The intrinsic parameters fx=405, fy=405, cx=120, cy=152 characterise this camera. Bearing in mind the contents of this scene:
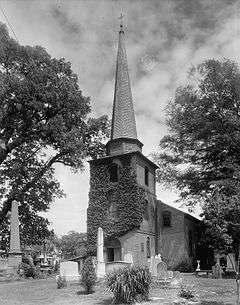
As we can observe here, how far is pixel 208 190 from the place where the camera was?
3500cm

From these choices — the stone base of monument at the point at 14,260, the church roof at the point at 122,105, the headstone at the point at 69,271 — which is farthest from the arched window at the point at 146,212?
Answer: the headstone at the point at 69,271

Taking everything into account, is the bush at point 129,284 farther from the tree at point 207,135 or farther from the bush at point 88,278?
the tree at point 207,135

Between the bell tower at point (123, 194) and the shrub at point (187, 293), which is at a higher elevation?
the bell tower at point (123, 194)

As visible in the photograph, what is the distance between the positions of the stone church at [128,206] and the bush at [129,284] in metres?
20.4

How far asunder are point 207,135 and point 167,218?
10695 mm

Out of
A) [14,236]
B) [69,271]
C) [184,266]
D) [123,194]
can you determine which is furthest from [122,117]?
[69,271]

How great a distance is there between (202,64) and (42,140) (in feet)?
49.4

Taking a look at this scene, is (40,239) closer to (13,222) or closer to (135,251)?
(13,222)

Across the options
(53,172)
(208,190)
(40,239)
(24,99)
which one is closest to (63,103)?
(24,99)

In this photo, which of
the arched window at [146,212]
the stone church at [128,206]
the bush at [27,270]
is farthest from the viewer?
the arched window at [146,212]

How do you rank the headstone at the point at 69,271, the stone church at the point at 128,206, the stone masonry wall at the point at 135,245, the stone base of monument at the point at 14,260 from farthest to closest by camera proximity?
the stone church at the point at 128,206 < the stone masonry wall at the point at 135,245 < the stone base of monument at the point at 14,260 < the headstone at the point at 69,271

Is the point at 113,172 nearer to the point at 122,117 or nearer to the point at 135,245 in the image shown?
the point at 122,117

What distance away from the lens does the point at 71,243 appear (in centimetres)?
11262

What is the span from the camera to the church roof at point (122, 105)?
1567 inches
